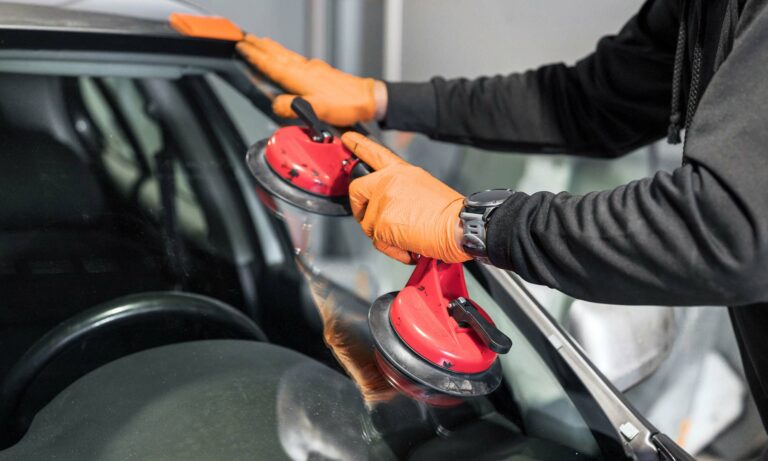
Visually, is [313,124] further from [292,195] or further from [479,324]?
[479,324]

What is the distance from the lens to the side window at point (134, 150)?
98 centimetres

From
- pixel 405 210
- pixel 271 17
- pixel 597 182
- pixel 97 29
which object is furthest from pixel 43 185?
pixel 271 17

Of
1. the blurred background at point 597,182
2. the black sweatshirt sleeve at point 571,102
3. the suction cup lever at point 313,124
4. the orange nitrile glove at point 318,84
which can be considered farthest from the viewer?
the blurred background at point 597,182

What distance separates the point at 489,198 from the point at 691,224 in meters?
0.26

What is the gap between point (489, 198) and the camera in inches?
34.3

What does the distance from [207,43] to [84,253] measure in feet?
2.05

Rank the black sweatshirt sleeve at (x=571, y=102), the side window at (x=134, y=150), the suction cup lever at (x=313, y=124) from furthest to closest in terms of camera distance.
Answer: the black sweatshirt sleeve at (x=571, y=102) < the suction cup lever at (x=313, y=124) < the side window at (x=134, y=150)

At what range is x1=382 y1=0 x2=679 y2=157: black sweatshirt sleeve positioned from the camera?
1219 mm

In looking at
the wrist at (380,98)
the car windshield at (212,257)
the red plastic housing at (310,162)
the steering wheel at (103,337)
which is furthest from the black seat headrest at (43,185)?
the wrist at (380,98)

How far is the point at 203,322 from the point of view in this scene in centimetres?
84

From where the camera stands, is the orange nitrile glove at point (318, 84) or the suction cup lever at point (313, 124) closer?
the suction cup lever at point (313, 124)

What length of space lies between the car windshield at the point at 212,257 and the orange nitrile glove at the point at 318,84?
6.1 inches

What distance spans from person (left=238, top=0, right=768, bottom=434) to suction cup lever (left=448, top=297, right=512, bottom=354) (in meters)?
0.09

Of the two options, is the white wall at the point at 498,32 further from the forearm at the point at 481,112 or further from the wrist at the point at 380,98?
the wrist at the point at 380,98
